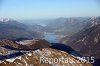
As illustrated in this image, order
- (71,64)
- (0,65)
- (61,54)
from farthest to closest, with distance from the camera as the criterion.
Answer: (61,54), (71,64), (0,65)

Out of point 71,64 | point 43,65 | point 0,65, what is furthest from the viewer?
point 71,64

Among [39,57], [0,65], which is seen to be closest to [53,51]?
[39,57]

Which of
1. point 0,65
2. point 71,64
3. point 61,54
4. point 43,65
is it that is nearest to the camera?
point 0,65

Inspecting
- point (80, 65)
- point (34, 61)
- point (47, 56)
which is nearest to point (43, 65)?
point (34, 61)

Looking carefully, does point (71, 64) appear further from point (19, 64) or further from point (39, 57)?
point (19, 64)

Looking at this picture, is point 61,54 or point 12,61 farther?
point 61,54

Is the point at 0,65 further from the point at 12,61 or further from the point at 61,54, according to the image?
the point at 61,54

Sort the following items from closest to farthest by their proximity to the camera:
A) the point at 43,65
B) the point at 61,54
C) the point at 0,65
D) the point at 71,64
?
the point at 0,65 < the point at 43,65 < the point at 71,64 < the point at 61,54

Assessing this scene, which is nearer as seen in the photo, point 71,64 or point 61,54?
point 71,64
